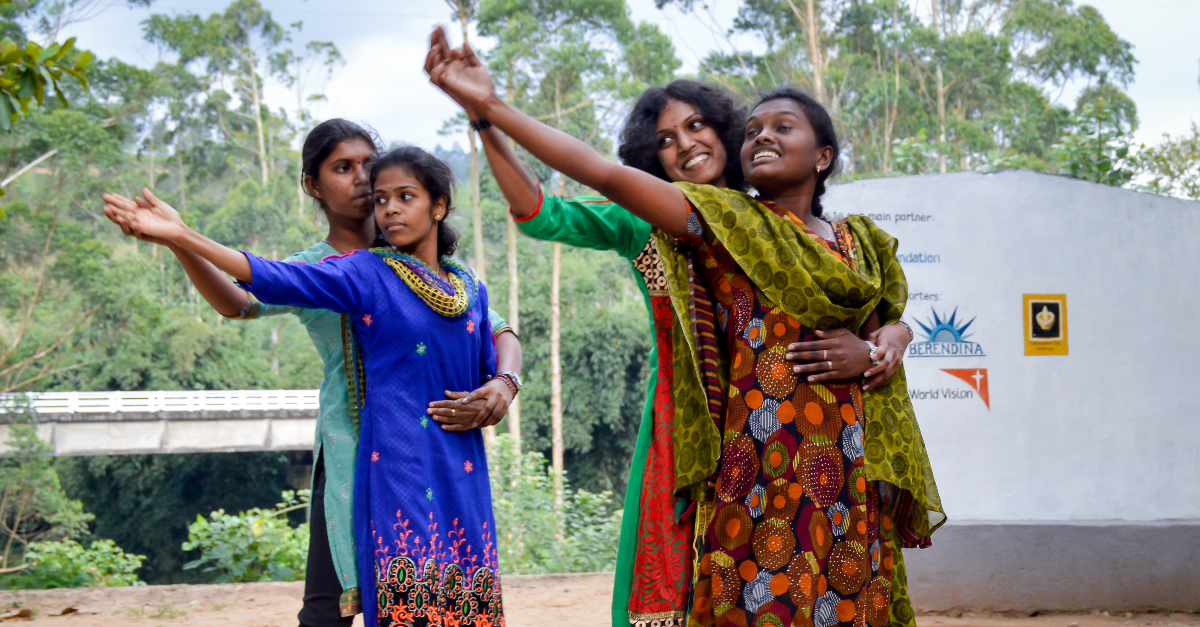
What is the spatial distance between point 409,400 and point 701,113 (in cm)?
104

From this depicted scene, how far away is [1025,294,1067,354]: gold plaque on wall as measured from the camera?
551 cm

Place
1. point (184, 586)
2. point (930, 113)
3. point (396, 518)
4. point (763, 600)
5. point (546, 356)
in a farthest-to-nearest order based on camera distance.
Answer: point (930, 113) < point (546, 356) < point (184, 586) < point (396, 518) < point (763, 600)

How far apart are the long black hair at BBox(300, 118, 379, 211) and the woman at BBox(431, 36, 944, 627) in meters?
1.03

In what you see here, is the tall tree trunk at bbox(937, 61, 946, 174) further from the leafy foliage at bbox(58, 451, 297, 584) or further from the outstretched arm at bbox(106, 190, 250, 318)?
the outstretched arm at bbox(106, 190, 250, 318)

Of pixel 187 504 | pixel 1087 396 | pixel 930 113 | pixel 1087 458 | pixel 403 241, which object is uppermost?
pixel 930 113

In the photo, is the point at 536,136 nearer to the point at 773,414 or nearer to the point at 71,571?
the point at 773,414

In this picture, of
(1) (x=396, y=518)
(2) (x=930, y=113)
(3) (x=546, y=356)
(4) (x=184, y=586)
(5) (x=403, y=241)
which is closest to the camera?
(1) (x=396, y=518)

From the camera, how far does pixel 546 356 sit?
22.0 m

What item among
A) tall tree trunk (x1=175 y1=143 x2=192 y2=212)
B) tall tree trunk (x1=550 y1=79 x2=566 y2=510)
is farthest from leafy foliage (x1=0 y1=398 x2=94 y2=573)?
tall tree trunk (x1=175 y1=143 x2=192 y2=212)

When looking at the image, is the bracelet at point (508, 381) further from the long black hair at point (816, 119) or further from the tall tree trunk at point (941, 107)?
the tall tree trunk at point (941, 107)

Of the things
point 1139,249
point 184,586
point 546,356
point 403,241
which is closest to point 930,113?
point 546,356

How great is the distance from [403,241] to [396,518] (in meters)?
0.69

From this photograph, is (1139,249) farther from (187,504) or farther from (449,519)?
(187,504)

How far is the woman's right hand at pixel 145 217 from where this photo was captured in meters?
1.88
